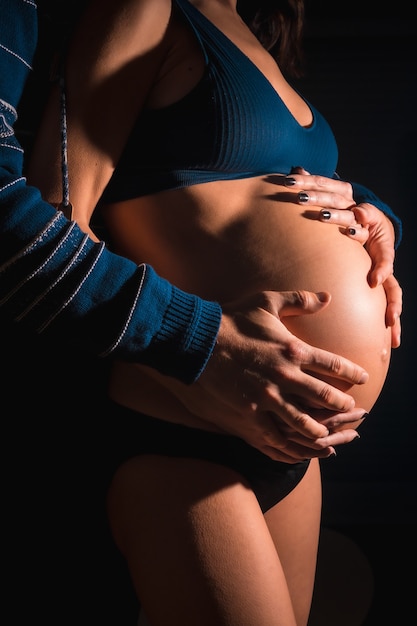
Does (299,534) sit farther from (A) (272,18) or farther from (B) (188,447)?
(A) (272,18)

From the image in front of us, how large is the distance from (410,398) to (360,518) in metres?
0.50

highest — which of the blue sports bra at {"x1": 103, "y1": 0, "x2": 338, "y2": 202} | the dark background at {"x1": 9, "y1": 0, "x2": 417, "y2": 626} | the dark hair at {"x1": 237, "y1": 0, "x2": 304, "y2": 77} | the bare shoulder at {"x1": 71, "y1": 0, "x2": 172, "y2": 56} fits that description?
the bare shoulder at {"x1": 71, "y1": 0, "x2": 172, "y2": 56}

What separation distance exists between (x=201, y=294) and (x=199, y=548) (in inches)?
14.8

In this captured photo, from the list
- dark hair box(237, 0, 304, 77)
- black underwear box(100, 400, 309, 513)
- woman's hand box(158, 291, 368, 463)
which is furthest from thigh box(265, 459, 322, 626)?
dark hair box(237, 0, 304, 77)

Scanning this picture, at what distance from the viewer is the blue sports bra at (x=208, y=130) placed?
85 cm

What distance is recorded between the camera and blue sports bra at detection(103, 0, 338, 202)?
2.77ft

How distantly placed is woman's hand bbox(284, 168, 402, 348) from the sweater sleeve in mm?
334

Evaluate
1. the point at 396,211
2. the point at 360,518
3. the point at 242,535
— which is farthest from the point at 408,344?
the point at 242,535

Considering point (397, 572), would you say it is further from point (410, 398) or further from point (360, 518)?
point (410, 398)

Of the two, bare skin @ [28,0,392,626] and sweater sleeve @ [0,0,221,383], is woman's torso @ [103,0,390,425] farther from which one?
sweater sleeve @ [0,0,221,383]

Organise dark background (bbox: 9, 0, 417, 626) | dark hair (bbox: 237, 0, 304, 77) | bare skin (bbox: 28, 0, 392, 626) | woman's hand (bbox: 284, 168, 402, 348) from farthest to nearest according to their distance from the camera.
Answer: dark background (bbox: 9, 0, 417, 626) < dark hair (bbox: 237, 0, 304, 77) < woman's hand (bbox: 284, 168, 402, 348) < bare skin (bbox: 28, 0, 392, 626)

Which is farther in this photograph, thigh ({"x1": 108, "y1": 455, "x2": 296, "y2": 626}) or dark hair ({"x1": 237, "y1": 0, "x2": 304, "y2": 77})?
dark hair ({"x1": 237, "y1": 0, "x2": 304, "y2": 77})

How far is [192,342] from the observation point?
2.44 feet

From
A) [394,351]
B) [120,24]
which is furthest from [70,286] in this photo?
[394,351]
